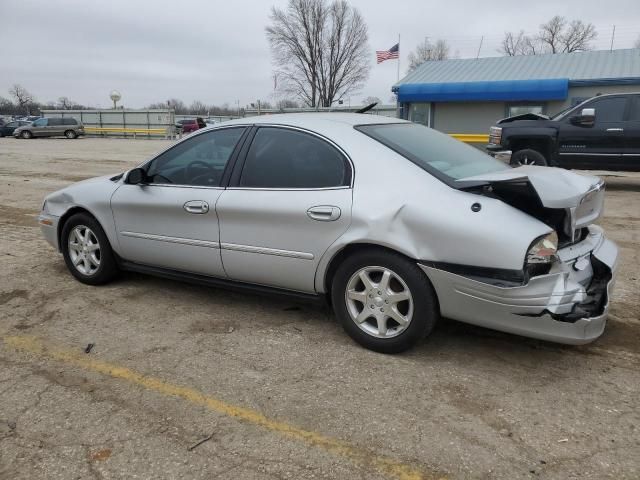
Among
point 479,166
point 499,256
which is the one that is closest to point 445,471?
point 499,256

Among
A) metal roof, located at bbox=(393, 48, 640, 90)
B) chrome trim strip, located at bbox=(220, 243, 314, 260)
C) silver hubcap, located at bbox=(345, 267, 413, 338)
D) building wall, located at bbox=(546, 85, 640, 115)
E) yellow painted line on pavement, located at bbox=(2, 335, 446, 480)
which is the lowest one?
yellow painted line on pavement, located at bbox=(2, 335, 446, 480)

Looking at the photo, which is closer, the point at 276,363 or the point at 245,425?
the point at 245,425

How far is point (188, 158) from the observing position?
427cm

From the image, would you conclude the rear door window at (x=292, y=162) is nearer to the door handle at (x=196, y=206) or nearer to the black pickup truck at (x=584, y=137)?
the door handle at (x=196, y=206)

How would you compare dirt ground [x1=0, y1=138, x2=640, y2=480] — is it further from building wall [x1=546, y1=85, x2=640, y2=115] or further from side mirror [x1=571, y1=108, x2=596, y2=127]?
building wall [x1=546, y1=85, x2=640, y2=115]

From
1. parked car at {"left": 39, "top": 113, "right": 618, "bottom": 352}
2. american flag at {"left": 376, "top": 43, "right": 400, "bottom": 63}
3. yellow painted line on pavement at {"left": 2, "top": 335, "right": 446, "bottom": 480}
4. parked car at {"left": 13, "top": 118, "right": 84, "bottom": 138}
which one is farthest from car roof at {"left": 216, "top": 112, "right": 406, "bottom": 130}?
parked car at {"left": 13, "top": 118, "right": 84, "bottom": 138}

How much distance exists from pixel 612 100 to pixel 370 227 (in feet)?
30.8

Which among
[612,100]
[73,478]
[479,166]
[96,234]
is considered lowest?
[73,478]

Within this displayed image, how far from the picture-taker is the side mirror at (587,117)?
32.6 feet

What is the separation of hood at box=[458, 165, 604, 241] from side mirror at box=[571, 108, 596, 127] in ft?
25.1

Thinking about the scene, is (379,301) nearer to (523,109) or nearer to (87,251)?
(87,251)

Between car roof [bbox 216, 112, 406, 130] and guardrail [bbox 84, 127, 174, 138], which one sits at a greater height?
guardrail [bbox 84, 127, 174, 138]

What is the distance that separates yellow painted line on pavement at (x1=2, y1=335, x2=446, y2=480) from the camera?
93.4 inches

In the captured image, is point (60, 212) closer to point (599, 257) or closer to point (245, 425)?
point (245, 425)
